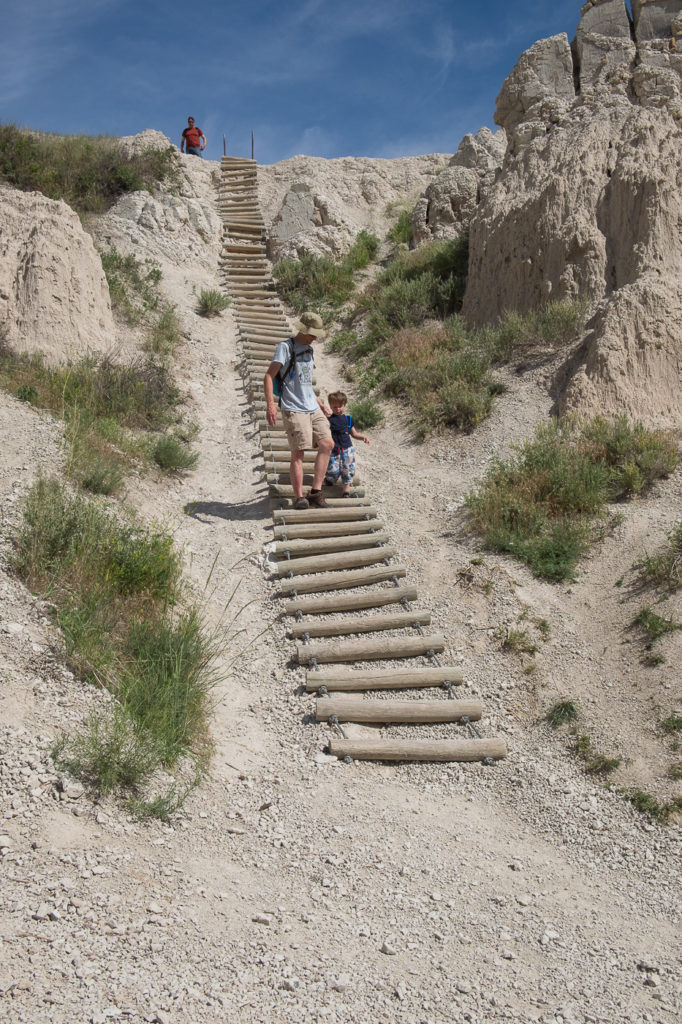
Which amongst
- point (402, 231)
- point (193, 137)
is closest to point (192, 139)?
point (193, 137)

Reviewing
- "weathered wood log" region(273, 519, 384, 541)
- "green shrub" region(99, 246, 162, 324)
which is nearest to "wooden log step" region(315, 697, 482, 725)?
"weathered wood log" region(273, 519, 384, 541)

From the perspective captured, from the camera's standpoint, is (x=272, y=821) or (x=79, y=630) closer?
(x=272, y=821)

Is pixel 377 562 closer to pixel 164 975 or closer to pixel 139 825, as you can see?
pixel 139 825

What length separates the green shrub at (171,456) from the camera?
27.0 feet

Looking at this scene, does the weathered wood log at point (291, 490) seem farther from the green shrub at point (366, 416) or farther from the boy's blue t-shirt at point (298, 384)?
the green shrub at point (366, 416)

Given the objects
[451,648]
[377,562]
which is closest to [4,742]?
[451,648]

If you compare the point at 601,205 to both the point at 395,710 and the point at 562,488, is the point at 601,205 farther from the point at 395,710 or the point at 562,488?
the point at 395,710

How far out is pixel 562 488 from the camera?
716 centimetres

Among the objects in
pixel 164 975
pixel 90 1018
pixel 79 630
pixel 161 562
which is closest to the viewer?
pixel 90 1018

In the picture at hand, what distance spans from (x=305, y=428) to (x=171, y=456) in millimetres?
1811

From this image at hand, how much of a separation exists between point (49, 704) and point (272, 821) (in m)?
1.43

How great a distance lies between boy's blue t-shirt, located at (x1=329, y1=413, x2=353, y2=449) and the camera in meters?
→ 7.70

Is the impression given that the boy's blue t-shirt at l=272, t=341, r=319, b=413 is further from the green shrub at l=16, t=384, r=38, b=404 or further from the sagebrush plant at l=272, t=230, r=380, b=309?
the sagebrush plant at l=272, t=230, r=380, b=309

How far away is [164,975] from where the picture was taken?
2902mm
